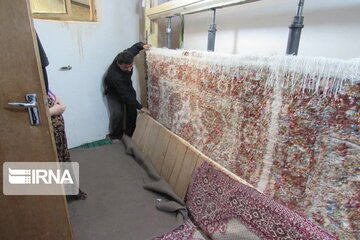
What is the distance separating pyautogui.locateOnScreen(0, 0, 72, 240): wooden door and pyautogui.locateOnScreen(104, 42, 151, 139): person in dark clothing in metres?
1.49

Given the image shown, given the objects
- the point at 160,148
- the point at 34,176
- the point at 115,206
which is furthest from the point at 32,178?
the point at 160,148

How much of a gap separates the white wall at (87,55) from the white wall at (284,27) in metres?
1.17

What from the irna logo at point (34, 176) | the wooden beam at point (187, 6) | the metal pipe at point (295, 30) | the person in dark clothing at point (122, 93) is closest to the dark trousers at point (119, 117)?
the person in dark clothing at point (122, 93)

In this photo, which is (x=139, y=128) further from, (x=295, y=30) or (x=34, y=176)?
(x=295, y=30)

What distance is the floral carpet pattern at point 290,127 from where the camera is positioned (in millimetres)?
803

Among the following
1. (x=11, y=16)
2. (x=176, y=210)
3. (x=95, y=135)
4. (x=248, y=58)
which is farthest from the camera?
(x=95, y=135)

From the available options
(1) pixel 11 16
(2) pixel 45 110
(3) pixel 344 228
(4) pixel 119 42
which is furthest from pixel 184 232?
(4) pixel 119 42

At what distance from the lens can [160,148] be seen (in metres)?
2.05

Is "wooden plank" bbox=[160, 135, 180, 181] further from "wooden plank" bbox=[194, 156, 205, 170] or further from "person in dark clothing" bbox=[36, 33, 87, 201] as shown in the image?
"person in dark clothing" bbox=[36, 33, 87, 201]

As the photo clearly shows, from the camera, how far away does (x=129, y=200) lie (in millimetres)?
1730

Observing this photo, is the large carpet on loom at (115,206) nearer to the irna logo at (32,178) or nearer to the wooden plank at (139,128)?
the wooden plank at (139,128)

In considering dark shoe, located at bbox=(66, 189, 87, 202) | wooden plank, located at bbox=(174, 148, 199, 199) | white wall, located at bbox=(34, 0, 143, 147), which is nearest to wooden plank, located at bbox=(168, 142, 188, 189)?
wooden plank, located at bbox=(174, 148, 199, 199)

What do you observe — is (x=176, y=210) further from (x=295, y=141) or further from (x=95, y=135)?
(x=95, y=135)

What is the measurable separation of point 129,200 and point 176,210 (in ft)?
1.34
